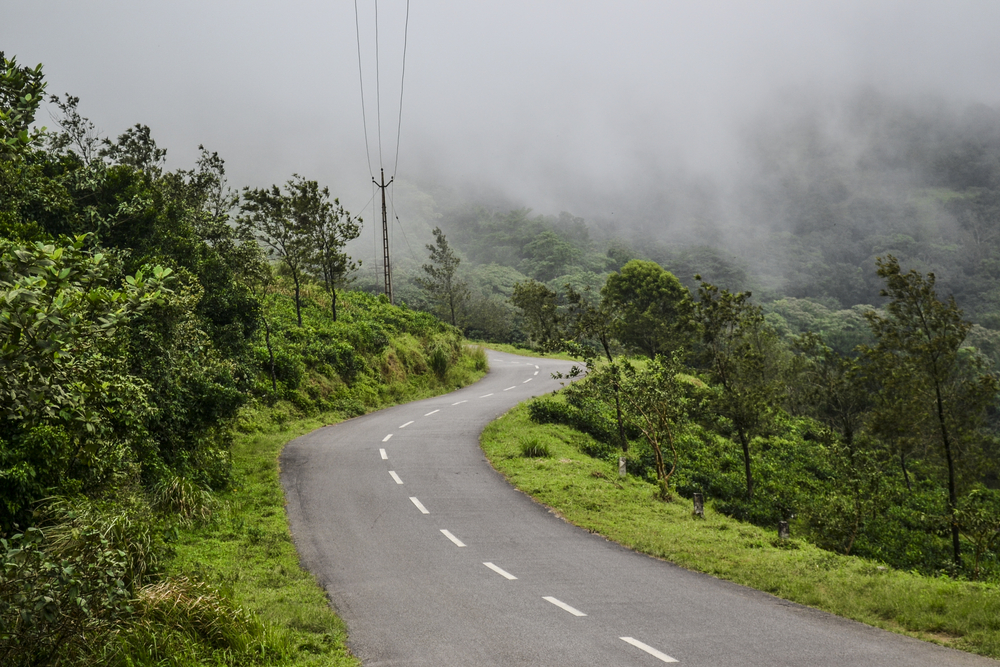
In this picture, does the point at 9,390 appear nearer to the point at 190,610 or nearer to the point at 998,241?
the point at 190,610

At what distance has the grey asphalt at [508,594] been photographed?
7.32 m

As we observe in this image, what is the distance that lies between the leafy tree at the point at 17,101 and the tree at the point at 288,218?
22.6m

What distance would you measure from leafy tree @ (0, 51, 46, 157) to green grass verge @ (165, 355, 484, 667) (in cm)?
516

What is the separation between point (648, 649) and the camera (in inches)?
289

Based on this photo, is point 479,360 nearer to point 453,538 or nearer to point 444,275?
point 444,275

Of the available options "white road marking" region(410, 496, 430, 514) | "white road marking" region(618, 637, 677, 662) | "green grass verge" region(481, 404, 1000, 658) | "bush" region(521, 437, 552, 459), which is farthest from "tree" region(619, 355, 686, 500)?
"white road marking" region(618, 637, 677, 662)

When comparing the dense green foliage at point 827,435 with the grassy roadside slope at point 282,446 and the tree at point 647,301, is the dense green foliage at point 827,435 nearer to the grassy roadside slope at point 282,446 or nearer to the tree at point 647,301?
the grassy roadside slope at point 282,446

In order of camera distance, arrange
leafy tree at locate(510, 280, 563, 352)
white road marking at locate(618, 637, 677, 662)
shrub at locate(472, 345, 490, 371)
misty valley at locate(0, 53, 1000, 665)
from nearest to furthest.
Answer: misty valley at locate(0, 53, 1000, 665) < white road marking at locate(618, 637, 677, 662) < shrub at locate(472, 345, 490, 371) < leafy tree at locate(510, 280, 563, 352)

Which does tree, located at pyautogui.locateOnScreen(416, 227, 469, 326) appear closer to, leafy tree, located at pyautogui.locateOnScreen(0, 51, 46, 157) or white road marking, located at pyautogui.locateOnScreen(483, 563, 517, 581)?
white road marking, located at pyautogui.locateOnScreen(483, 563, 517, 581)

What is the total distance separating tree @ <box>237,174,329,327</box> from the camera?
28.1 metres

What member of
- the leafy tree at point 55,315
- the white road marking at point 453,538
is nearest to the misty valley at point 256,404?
the leafy tree at point 55,315

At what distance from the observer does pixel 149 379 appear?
43.4ft

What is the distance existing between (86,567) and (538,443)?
50.1 ft

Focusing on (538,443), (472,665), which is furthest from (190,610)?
(538,443)
